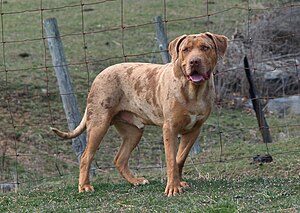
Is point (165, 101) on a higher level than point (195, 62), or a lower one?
lower

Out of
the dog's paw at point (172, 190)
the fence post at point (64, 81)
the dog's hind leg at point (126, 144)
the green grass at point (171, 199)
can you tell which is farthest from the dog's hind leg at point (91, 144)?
the fence post at point (64, 81)

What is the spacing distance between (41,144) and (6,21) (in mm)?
9689

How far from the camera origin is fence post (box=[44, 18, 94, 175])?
1147 cm

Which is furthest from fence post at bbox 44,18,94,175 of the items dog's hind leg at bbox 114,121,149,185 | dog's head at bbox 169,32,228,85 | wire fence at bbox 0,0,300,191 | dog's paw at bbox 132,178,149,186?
dog's head at bbox 169,32,228,85

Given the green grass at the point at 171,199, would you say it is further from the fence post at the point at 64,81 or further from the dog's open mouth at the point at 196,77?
the fence post at the point at 64,81

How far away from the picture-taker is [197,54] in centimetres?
844

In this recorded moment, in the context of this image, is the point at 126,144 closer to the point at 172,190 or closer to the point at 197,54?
the point at 172,190

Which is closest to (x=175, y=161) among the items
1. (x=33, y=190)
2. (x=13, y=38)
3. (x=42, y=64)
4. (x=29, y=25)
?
(x=33, y=190)

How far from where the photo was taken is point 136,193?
28.9 feet

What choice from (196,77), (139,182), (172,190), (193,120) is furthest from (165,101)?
(139,182)

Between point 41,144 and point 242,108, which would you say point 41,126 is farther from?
point 242,108

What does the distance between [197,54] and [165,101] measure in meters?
0.63

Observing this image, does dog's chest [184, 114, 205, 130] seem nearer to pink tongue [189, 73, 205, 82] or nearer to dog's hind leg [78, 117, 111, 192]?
pink tongue [189, 73, 205, 82]

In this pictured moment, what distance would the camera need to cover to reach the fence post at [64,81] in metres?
11.5
